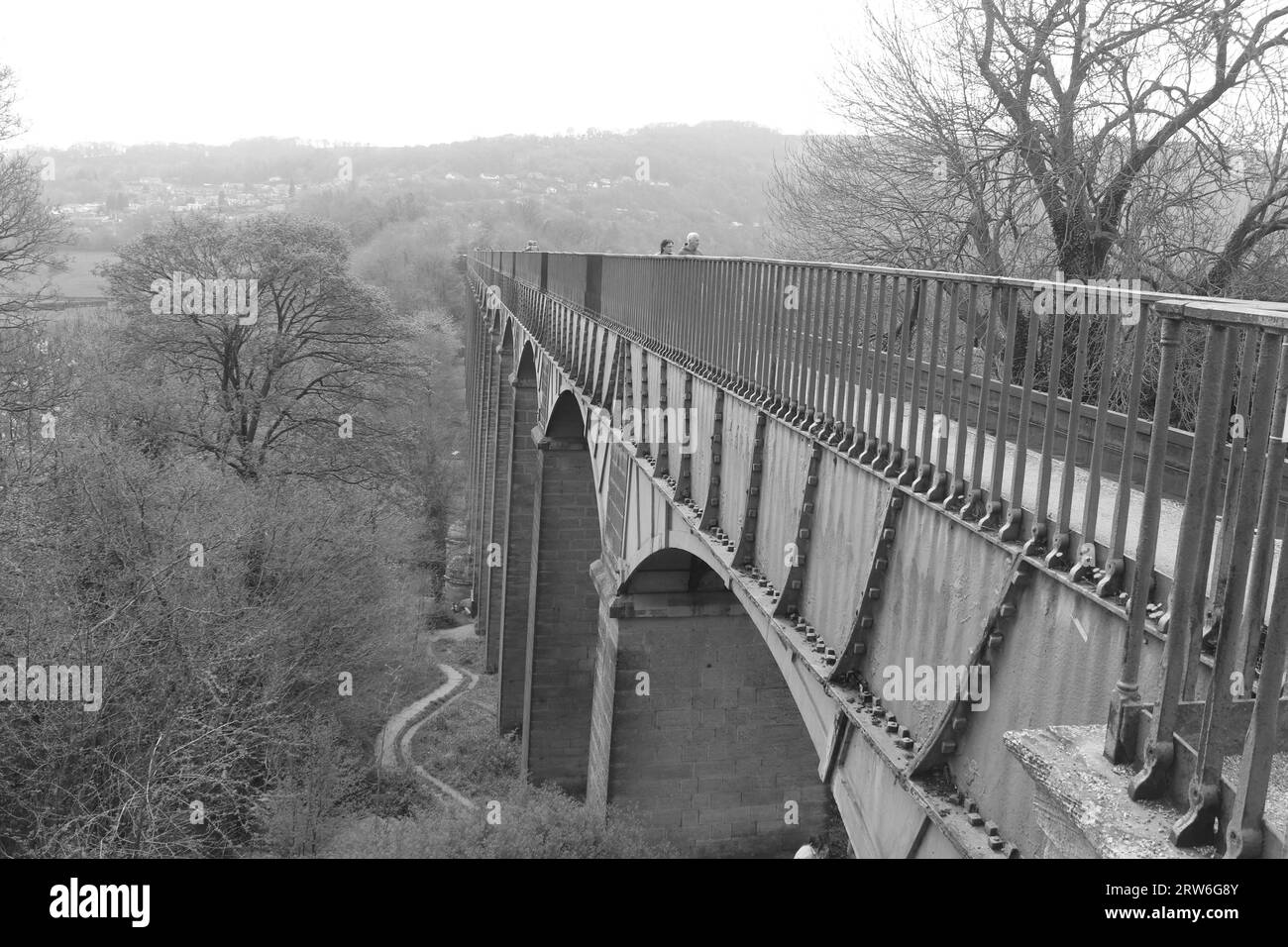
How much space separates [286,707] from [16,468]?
6.04 metres

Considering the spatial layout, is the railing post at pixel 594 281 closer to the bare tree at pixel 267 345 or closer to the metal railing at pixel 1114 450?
the metal railing at pixel 1114 450

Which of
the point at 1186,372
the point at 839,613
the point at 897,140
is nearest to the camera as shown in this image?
the point at 839,613

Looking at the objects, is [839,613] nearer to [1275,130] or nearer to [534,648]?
[1275,130]

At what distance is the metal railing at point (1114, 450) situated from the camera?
2.21 m

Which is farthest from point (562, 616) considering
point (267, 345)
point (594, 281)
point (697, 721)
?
point (267, 345)

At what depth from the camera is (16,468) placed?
1788 centimetres

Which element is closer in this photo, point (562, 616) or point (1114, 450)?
point (1114, 450)

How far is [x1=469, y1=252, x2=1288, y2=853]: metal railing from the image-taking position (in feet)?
7.25

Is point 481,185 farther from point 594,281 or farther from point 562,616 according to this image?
point 594,281

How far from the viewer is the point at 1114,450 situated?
527 cm

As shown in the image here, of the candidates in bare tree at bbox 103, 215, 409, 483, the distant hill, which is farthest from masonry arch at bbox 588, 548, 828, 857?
the distant hill

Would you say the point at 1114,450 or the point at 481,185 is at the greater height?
the point at 481,185

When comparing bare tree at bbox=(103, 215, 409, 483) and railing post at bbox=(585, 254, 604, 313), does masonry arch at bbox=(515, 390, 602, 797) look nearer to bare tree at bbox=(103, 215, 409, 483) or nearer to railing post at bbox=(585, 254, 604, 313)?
railing post at bbox=(585, 254, 604, 313)
